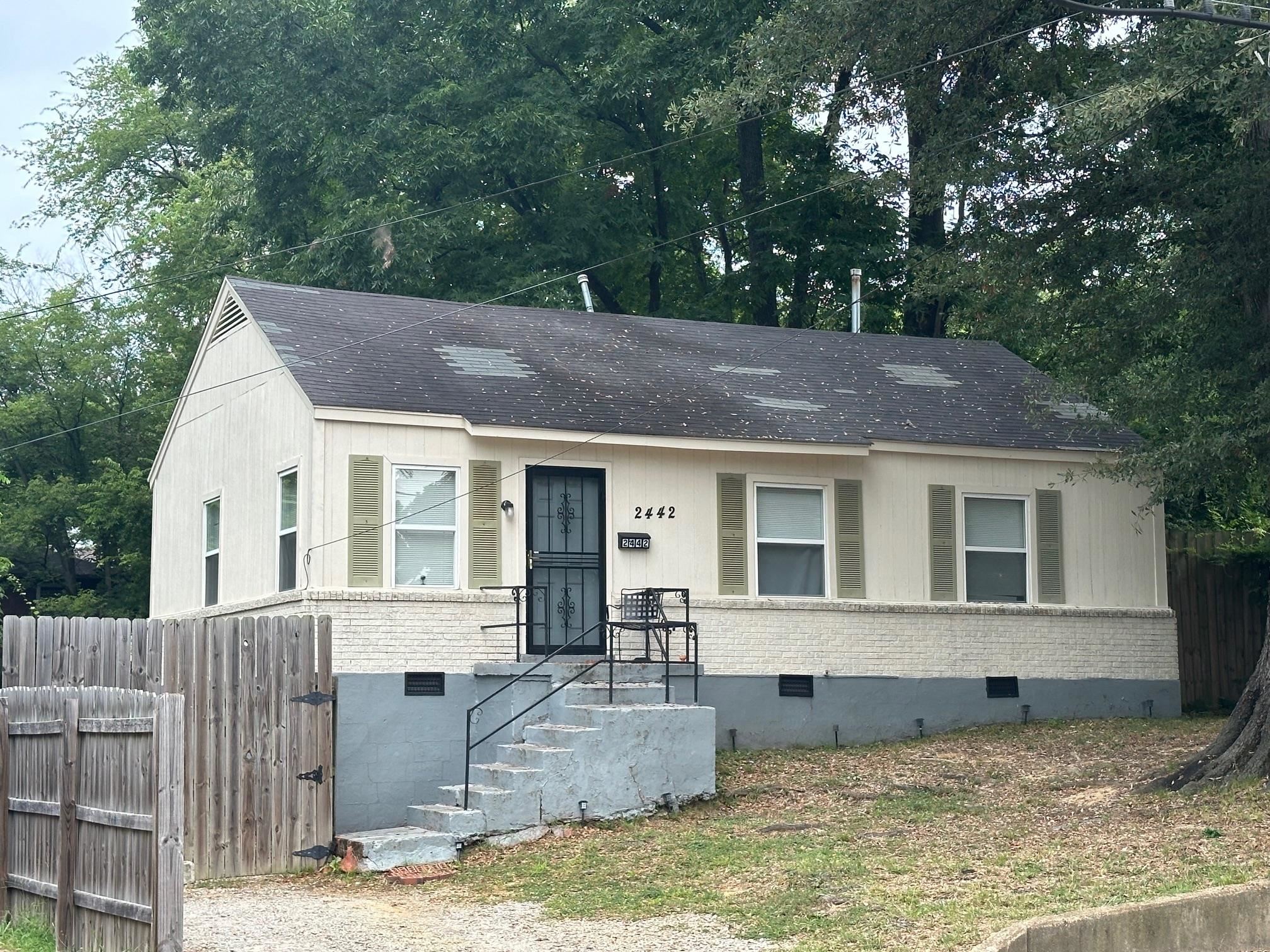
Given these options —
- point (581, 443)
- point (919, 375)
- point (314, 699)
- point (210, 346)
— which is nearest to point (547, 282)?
point (919, 375)

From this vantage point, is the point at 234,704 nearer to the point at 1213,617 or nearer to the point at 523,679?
the point at 523,679

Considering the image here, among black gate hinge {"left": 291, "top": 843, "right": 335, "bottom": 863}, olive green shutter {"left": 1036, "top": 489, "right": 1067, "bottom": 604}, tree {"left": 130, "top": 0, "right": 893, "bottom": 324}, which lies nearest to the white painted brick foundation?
olive green shutter {"left": 1036, "top": 489, "right": 1067, "bottom": 604}

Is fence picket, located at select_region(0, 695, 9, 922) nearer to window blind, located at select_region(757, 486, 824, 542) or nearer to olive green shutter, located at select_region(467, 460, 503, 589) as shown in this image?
olive green shutter, located at select_region(467, 460, 503, 589)

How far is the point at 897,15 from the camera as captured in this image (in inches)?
622

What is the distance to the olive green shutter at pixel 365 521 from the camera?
1623 centimetres

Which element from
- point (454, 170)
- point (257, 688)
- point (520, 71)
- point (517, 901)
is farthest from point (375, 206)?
point (517, 901)

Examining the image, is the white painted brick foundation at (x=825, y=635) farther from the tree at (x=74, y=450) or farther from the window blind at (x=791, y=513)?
the tree at (x=74, y=450)

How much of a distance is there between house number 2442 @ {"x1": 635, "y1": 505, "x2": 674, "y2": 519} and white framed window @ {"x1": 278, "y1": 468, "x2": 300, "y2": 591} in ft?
12.5

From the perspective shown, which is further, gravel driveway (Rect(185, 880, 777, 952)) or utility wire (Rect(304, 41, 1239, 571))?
utility wire (Rect(304, 41, 1239, 571))

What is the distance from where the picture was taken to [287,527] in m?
17.1

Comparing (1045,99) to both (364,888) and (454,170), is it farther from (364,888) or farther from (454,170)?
(454,170)

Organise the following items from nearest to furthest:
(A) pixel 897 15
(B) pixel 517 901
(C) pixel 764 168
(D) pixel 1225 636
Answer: (B) pixel 517 901 → (A) pixel 897 15 → (D) pixel 1225 636 → (C) pixel 764 168

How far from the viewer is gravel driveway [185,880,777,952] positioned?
9781 mm

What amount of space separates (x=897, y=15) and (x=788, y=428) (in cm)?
494
